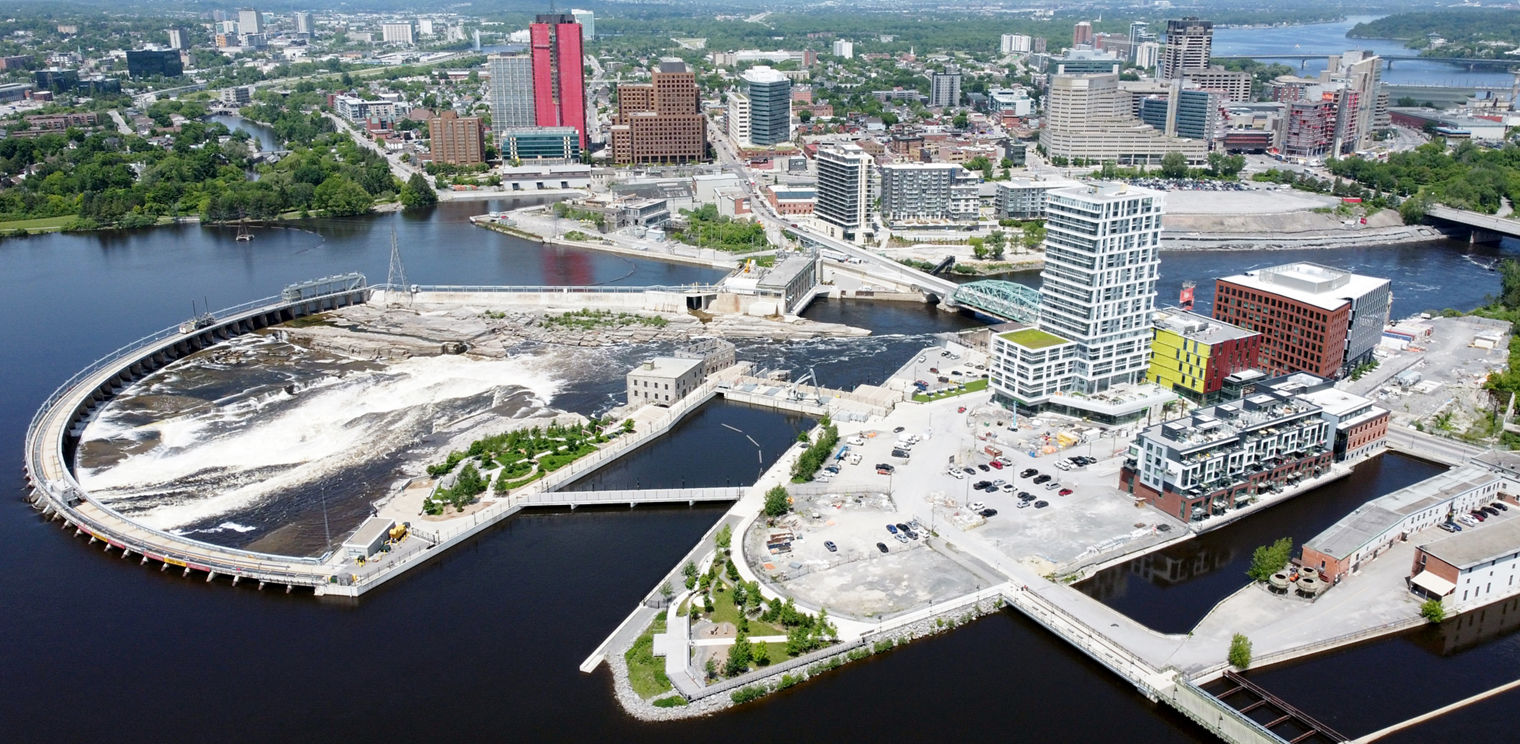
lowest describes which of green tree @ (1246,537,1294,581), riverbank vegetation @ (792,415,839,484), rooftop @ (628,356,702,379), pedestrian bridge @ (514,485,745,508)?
pedestrian bridge @ (514,485,745,508)

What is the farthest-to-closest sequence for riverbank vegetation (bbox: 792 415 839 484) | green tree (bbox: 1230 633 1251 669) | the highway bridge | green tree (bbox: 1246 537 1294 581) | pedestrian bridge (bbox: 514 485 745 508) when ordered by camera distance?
the highway bridge < riverbank vegetation (bbox: 792 415 839 484) < pedestrian bridge (bbox: 514 485 745 508) < green tree (bbox: 1246 537 1294 581) < green tree (bbox: 1230 633 1251 669)

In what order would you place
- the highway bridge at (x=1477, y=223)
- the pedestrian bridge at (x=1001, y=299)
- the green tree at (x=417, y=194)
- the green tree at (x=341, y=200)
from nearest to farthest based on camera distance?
the pedestrian bridge at (x=1001, y=299)
the highway bridge at (x=1477, y=223)
the green tree at (x=341, y=200)
the green tree at (x=417, y=194)

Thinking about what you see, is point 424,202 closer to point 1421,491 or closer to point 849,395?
point 849,395

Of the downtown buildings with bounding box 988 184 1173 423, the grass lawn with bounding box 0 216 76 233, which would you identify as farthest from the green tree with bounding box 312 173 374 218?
the downtown buildings with bounding box 988 184 1173 423

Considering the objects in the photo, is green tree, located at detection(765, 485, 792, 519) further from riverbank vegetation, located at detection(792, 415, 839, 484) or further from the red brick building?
the red brick building

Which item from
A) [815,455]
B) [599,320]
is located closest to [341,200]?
[599,320]

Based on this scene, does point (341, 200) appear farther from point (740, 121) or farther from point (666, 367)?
point (666, 367)

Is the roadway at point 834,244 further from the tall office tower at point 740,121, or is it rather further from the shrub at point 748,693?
the shrub at point 748,693

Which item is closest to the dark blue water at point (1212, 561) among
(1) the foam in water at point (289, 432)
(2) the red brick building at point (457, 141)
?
(1) the foam in water at point (289, 432)
